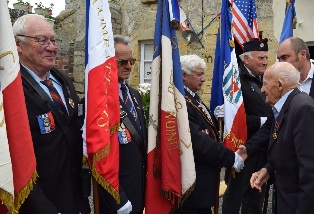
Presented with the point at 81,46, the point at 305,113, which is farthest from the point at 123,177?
the point at 81,46

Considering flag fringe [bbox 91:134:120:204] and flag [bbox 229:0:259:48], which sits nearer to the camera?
flag fringe [bbox 91:134:120:204]

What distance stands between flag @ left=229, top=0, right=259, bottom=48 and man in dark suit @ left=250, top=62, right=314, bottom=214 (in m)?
2.05

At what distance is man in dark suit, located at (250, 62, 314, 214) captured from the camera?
2.63 metres

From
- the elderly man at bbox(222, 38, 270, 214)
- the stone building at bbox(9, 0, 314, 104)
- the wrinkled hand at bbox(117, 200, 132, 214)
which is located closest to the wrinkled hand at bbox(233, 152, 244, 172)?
the elderly man at bbox(222, 38, 270, 214)

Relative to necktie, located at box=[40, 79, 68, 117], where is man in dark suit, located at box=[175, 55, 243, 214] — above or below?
below

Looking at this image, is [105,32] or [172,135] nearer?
[105,32]

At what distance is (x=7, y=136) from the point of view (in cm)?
220

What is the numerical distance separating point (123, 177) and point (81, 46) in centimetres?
751

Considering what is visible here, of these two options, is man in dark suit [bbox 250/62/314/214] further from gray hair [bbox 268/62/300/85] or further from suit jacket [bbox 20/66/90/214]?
suit jacket [bbox 20/66/90/214]

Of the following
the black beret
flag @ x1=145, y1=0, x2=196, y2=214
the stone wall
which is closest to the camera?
flag @ x1=145, y1=0, x2=196, y2=214

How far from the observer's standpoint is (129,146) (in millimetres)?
3100

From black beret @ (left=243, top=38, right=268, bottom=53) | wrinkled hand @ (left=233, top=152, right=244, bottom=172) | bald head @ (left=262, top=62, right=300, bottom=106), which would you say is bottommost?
wrinkled hand @ (left=233, top=152, right=244, bottom=172)

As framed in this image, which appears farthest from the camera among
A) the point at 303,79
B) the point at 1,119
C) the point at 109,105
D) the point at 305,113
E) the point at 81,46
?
the point at 81,46

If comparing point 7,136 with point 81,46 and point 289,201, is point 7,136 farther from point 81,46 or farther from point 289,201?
point 81,46
